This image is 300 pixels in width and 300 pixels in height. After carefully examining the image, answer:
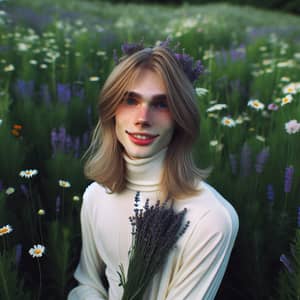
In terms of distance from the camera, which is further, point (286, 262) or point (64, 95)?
point (64, 95)

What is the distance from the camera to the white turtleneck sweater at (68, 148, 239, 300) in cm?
118

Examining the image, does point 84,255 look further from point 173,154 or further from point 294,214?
point 294,214

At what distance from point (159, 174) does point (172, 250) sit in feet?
0.70

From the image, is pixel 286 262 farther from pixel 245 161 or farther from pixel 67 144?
pixel 67 144

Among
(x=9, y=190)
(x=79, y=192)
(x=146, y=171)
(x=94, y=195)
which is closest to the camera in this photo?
(x=146, y=171)

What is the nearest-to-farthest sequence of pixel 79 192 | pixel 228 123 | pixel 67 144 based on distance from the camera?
pixel 79 192
pixel 67 144
pixel 228 123

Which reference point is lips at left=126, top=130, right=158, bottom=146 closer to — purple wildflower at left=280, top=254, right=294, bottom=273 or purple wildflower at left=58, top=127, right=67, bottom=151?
purple wildflower at left=280, top=254, right=294, bottom=273

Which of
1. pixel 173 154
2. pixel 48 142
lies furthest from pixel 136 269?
pixel 48 142

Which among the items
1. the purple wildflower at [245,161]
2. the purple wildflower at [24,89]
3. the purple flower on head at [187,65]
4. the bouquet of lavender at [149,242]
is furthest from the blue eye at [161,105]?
the purple wildflower at [24,89]

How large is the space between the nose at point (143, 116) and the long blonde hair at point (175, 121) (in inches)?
2.5

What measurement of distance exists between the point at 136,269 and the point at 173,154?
34 centimetres

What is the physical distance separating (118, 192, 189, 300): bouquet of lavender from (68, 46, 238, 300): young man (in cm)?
4

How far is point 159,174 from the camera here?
4.18 feet

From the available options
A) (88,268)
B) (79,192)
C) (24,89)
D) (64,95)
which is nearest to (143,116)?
(88,268)
